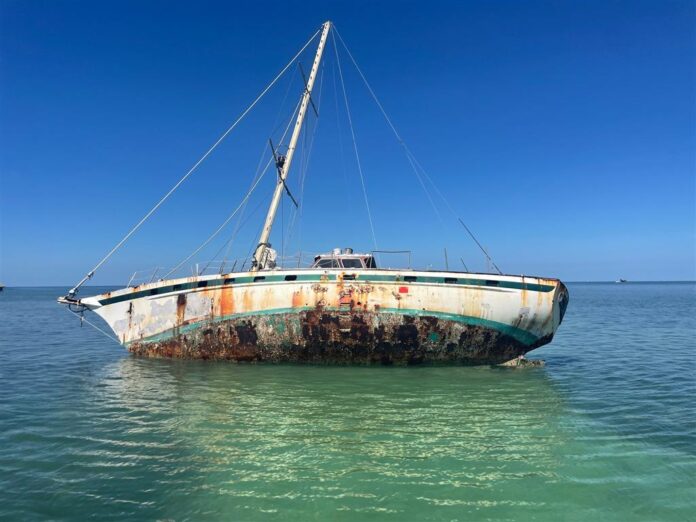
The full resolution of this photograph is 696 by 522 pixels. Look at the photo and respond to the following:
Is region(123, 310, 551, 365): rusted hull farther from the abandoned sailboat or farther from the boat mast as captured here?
the boat mast

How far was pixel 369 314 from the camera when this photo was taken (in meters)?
16.6

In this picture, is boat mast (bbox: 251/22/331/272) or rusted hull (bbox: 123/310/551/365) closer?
rusted hull (bbox: 123/310/551/365)

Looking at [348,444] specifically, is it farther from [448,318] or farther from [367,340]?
[448,318]

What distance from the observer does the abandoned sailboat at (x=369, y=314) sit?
1644cm

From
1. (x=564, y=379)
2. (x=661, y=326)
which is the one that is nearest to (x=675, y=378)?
(x=564, y=379)

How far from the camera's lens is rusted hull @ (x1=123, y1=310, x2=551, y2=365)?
54.3 ft

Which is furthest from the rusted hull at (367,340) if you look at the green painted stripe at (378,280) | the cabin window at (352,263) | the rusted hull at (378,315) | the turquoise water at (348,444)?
the cabin window at (352,263)

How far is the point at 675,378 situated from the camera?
15.2 m

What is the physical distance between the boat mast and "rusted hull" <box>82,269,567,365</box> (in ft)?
7.91

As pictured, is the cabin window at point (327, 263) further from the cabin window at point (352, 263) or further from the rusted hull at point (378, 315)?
the rusted hull at point (378, 315)

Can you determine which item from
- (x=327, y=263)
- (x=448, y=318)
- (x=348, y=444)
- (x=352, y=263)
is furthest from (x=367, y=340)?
(x=348, y=444)

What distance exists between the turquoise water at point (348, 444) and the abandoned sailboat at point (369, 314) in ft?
3.14

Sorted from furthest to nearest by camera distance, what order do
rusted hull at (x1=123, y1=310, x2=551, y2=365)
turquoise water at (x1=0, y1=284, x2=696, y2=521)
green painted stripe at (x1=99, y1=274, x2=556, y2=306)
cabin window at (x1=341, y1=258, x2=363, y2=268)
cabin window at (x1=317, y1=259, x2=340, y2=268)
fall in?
cabin window at (x1=317, y1=259, x2=340, y2=268) → cabin window at (x1=341, y1=258, x2=363, y2=268) → rusted hull at (x1=123, y1=310, x2=551, y2=365) → green painted stripe at (x1=99, y1=274, x2=556, y2=306) → turquoise water at (x1=0, y1=284, x2=696, y2=521)

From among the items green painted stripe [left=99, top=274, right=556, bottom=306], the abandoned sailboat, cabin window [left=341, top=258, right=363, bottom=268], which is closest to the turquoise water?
the abandoned sailboat
